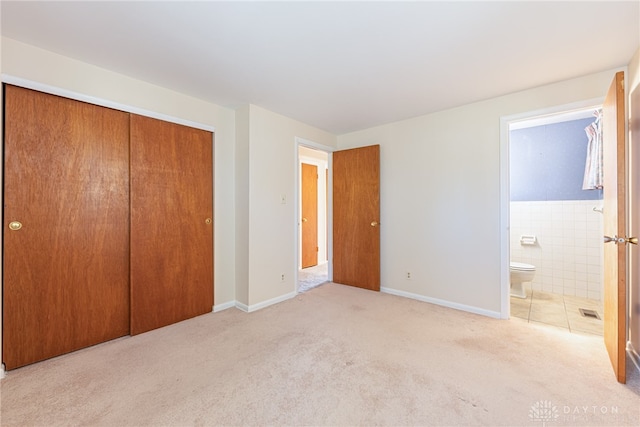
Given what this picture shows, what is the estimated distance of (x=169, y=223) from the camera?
Result: 8.45 ft

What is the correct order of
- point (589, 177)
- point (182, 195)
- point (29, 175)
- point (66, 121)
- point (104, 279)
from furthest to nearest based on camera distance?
point (589, 177)
point (182, 195)
point (104, 279)
point (66, 121)
point (29, 175)

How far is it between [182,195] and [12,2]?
1.60 meters

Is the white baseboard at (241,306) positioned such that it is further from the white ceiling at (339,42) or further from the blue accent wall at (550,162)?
the blue accent wall at (550,162)

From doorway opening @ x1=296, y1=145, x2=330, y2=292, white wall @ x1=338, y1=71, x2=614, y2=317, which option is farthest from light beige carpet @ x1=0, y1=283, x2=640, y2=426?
doorway opening @ x1=296, y1=145, x2=330, y2=292

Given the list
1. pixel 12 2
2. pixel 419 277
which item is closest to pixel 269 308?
pixel 419 277

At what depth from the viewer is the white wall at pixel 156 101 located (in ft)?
6.06

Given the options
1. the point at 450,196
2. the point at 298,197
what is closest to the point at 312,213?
the point at 298,197

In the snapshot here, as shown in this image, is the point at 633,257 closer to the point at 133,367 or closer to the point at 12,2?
the point at 133,367

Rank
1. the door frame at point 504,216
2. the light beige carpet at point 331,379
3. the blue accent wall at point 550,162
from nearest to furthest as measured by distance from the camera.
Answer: the light beige carpet at point 331,379, the door frame at point 504,216, the blue accent wall at point 550,162

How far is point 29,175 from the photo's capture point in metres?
1.86

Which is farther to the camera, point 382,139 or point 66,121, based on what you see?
point 382,139

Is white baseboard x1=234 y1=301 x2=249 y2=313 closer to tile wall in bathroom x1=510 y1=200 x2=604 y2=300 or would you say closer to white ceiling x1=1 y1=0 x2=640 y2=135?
white ceiling x1=1 y1=0 x2=640 y2=135

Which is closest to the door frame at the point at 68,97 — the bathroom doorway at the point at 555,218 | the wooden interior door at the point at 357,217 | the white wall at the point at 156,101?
the white wall at the point at 156,101

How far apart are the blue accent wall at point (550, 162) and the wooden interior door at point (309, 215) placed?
10.8ft
